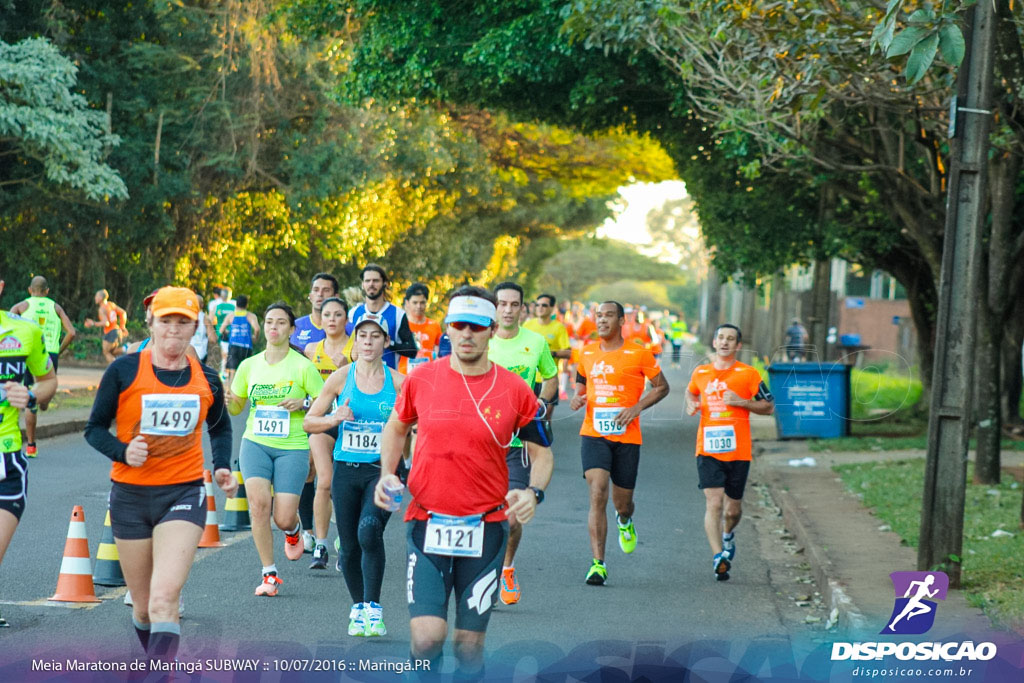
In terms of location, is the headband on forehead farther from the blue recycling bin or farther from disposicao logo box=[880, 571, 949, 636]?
the blue recycling bin

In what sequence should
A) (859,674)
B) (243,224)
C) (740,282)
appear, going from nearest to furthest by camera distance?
1. (859,674)
2. (740,282)
3. (243,224)

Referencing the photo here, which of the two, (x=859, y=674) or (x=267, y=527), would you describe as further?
(x=267, y=527)

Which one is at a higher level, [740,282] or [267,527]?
[740,282]

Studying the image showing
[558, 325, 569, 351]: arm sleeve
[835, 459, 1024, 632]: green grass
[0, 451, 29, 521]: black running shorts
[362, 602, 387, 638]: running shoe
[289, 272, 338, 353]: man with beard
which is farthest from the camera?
[558, 325, 569, 351]: arm sleeve

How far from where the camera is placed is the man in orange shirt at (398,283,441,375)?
39.4ft

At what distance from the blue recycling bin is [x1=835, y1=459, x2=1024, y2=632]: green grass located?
11.2 ft

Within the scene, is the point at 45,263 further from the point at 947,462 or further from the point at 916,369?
the point at 947,462

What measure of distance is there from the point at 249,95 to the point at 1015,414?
17116 millimetres

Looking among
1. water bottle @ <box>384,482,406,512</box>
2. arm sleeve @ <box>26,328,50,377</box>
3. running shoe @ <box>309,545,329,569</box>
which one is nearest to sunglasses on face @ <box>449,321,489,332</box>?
water bottle @ <box>384,482,406,512</box>

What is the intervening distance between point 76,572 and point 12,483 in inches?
51.3

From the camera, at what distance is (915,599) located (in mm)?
7875

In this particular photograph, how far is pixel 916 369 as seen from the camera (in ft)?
105

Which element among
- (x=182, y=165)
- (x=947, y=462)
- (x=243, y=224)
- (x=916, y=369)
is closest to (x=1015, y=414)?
(x=916, y=369)

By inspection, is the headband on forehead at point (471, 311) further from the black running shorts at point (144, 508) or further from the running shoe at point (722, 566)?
the running shoe at point (722, 566)
